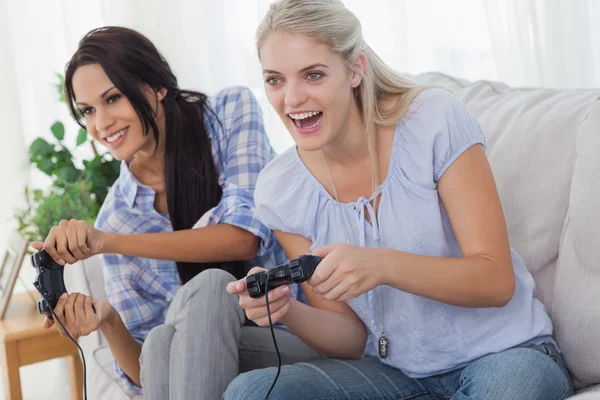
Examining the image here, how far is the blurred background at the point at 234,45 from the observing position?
7.93ft

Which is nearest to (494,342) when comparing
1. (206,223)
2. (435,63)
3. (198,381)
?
(198,381)

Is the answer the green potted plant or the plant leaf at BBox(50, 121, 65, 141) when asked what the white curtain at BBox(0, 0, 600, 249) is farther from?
the plant leaf at BBox(50, 121, 65, 141)

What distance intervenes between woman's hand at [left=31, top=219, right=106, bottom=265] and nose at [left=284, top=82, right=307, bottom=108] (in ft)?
1.84

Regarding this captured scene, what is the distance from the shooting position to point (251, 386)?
1.32 meters

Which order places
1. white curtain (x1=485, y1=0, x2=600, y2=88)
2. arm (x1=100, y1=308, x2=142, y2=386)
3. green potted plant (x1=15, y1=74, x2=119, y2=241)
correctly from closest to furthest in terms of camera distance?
arm (x1=100, y1=308, x2=142, y2=386) < white curtain (x1=485, y1=0, x2=600, y2=88) < green potted plant (x1=15, y1=74, x2=119, y2=241)

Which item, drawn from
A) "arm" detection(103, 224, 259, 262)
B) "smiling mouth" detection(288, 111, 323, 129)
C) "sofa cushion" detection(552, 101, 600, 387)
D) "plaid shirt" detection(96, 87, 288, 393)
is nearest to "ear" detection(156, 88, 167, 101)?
"plaid shirt" detection(96, 87, 288, 393)

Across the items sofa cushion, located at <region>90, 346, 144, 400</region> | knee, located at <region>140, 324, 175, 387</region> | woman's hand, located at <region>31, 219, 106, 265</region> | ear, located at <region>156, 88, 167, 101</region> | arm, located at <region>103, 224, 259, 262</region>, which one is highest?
ear, located at <region>156, 88, 167, 101</region>

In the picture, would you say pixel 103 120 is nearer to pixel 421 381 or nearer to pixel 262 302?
pixel 262 302

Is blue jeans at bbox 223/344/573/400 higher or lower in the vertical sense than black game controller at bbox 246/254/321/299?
lower

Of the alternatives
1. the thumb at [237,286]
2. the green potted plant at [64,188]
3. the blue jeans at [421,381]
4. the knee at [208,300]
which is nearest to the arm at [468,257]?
the blue jeans at [421,381]

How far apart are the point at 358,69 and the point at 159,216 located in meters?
0.70

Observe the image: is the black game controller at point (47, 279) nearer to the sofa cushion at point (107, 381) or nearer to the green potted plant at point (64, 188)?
the sofa cushion at point (107, 381)

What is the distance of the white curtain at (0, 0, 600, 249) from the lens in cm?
241

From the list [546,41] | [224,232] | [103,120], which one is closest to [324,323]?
[224,232]
